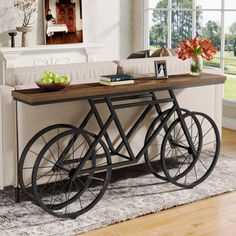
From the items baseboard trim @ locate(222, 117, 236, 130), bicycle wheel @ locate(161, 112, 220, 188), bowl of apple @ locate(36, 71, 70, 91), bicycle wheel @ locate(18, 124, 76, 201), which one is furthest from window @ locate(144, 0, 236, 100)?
bowl of apple @ locate(36, 71, 70, 91)

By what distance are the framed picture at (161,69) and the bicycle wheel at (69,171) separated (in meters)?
0.71

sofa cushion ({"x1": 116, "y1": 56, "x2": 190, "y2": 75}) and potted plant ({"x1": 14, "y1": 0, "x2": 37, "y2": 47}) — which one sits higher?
potted plant ({"x1": 14, "y1": 0, "x2": 37, "y2": 47})

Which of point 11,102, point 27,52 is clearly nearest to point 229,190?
point 11,102

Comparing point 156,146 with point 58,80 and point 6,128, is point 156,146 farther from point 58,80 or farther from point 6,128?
point 6,128

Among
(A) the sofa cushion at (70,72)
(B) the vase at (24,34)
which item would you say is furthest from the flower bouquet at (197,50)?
(B) the vase at (24,34)

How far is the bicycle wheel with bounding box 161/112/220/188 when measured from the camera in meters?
4.51

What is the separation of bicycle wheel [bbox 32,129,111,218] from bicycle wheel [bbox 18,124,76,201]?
6 cm

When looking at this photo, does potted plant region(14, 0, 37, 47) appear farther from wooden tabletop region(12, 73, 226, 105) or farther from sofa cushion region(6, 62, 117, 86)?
wooden tabletop region(12, 73, 226, 105)

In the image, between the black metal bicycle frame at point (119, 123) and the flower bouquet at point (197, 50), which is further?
the flower bouquet at point (197, 50)

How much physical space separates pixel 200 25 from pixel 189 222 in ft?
12.5

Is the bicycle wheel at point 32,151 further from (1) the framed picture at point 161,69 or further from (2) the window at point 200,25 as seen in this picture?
(2) the window at point 200,25

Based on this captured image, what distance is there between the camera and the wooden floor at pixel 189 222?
3641 millimetres

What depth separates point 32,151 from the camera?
401 cm

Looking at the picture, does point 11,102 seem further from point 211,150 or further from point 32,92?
point 211,150
